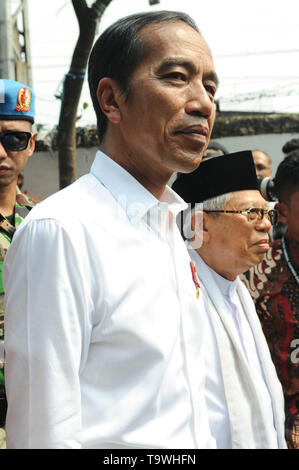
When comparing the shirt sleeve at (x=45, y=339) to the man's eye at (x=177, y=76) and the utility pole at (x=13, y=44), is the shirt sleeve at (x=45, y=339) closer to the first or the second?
the man's eye at (x=177, y=76)

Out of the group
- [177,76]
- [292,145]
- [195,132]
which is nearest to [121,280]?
[195,132]

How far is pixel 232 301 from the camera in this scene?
238cm

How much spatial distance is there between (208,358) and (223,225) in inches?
25.9

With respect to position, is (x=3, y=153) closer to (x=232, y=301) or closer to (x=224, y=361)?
(x=232, y=301)

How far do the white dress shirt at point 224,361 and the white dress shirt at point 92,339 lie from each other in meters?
0.57

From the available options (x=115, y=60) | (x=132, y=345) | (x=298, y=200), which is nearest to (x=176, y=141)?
(x=115, y=60)

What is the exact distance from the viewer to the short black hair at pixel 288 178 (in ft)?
9.65

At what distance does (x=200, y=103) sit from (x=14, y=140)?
1.38 meters

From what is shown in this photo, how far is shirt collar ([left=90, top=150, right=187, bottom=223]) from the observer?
1498mm

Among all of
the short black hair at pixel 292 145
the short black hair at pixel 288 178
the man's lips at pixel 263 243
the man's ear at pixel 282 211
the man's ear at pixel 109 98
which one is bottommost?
the short black hair at pixel 292 145

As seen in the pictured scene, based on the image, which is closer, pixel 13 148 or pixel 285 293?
pixel 13 148

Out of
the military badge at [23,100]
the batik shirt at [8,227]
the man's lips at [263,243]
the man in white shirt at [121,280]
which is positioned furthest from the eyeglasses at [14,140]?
the man's lips at [263,243]

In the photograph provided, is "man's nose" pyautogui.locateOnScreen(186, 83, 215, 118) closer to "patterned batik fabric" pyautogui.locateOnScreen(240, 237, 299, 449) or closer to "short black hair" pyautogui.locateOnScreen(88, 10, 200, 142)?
"short black hair" pyautogui.locateOnScreen(88, 10, 200, 142)
